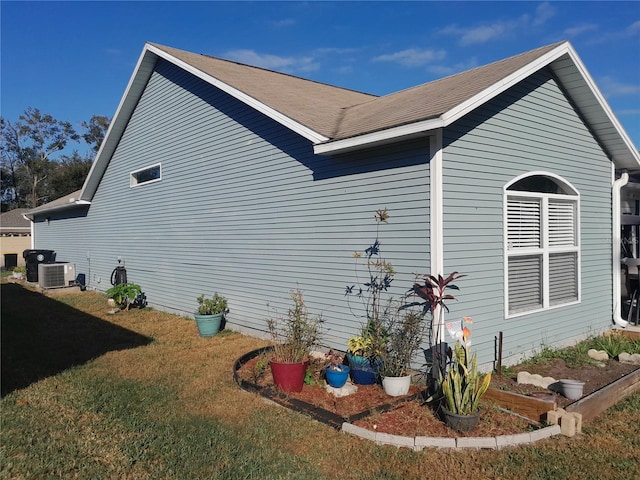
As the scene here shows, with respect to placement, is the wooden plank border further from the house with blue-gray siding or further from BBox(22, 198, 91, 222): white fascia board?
BBox(22, 198, 91, 222): white fascia board

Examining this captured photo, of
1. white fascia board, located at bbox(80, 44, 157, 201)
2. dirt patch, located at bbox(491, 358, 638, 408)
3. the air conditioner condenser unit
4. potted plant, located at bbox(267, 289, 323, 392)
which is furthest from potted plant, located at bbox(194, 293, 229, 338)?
the air conditioner condenser unit

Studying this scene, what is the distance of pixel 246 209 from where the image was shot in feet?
28.5

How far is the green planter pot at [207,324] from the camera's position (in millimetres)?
8758

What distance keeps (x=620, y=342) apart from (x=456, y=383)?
4698 mm

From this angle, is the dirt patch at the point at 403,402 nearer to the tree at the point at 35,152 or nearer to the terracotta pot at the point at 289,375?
the terracotta pot at the point at 289,375

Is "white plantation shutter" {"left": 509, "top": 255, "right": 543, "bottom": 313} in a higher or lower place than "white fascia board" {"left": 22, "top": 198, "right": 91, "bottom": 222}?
lower

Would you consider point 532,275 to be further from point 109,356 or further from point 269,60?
point 269,60

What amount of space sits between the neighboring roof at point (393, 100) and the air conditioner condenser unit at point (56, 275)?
850 cm

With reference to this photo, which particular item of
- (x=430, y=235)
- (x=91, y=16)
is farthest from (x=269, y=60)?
(x=430, y=235)

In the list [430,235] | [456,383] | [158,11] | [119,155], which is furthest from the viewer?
[119,155]

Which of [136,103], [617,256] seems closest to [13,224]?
[136,103]

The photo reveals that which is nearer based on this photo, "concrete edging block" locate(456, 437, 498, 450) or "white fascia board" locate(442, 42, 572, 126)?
"concrete edging block" locate(456, 437, 498, 450)

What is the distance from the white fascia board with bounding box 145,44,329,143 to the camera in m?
6.70

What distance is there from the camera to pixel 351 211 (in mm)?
6578
